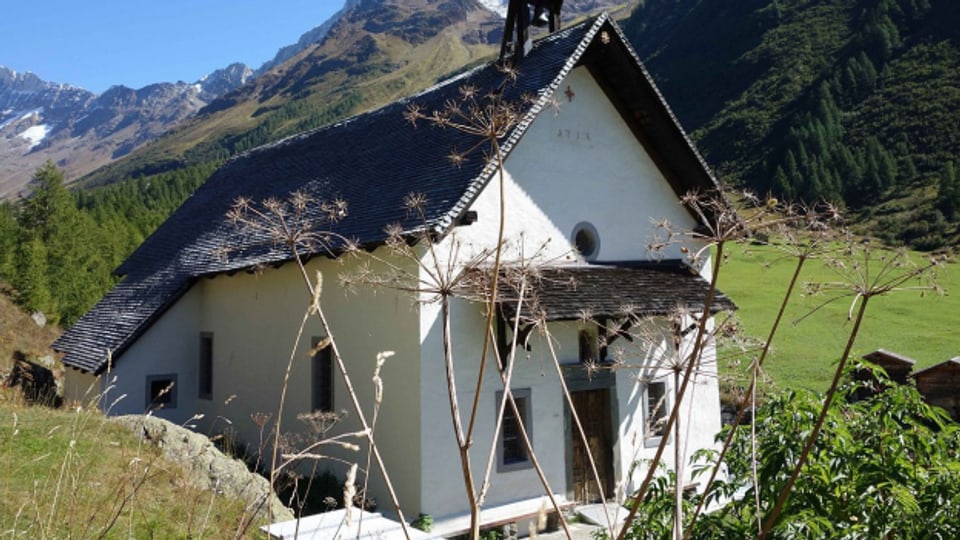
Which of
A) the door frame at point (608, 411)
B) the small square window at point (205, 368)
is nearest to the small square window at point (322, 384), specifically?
the door frame at point (608, 411)

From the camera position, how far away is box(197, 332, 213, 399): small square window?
17.2 metres

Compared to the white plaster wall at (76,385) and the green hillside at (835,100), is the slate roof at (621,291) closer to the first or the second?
the white plaster wall at (76,385)

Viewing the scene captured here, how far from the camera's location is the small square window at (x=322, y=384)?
13.1 m

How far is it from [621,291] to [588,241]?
1955 mm

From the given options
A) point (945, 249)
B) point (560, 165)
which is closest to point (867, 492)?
point (945, 249)

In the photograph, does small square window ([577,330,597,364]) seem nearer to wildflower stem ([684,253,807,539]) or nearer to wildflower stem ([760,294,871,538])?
wildflower stem ([684,253,807,539])

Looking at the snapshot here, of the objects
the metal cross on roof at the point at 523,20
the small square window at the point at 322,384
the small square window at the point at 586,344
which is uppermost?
the metal cross on roof at the point at 523,20

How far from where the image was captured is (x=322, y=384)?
13.3 meters

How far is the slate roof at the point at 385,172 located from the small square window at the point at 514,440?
136 inches

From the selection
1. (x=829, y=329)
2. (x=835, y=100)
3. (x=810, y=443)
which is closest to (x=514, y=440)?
(x=810, y=443)

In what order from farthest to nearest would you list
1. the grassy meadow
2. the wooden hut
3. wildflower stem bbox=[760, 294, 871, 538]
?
the grassy meadow → the wooden hut → wildflower stem bbox=[760, 294, 871, 538]

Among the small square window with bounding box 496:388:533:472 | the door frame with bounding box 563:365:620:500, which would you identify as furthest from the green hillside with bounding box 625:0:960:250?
the small square window with bounding box 496:388:533:472

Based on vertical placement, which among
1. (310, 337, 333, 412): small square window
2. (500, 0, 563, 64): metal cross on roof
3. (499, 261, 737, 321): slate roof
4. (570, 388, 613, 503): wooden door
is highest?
(500, 0, 563, 64): metal cross on roof

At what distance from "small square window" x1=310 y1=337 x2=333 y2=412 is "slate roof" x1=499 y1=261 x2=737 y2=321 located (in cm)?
469
